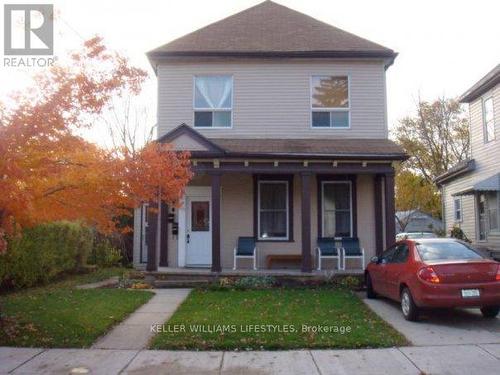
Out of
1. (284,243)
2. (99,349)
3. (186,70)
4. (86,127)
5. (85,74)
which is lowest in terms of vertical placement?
(99,349)

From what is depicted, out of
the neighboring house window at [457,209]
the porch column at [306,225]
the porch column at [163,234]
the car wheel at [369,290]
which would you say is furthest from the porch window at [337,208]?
the neighboring house window at [457,209]

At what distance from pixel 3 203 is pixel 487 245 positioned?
1852cm

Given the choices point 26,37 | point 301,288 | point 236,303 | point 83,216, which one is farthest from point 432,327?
point 26,37

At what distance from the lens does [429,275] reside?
886cm

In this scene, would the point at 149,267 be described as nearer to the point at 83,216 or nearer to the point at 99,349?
the point at 83,216

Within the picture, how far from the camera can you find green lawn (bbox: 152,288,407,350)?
768 cm

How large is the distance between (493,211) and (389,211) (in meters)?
8.00

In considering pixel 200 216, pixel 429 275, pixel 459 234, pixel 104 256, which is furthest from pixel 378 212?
pixel 104 256

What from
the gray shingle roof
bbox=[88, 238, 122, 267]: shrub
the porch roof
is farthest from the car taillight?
bbox=[88, 238, 122, 267]: shrub

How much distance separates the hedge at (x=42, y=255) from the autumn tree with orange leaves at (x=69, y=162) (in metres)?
3.44

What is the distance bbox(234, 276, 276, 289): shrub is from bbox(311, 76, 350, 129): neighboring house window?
5.15m

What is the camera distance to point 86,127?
26.8 feet

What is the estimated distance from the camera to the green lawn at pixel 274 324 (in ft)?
25.2

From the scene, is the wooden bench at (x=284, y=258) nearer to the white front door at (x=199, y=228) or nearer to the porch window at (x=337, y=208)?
the porch window at (x=337, y=208)
